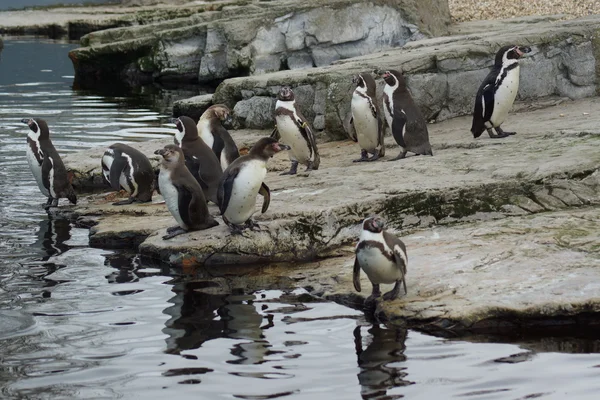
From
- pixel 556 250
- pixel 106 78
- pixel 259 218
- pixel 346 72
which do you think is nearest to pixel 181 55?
pixel 106 78

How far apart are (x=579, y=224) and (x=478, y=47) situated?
16.5 feet

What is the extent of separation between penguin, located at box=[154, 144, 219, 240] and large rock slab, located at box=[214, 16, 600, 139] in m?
3.82

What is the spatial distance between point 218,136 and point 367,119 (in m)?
1.50

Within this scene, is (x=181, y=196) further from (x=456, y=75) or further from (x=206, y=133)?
(x=456, y=75)

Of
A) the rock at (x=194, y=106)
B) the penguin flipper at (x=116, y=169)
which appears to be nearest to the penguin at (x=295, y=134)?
the penguin flipper at (x=116, y=169)

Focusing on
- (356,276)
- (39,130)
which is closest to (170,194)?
(356,276)

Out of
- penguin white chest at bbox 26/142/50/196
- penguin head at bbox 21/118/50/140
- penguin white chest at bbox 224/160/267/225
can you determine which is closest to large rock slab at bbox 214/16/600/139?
penguin head at bbox 21/118/50/140

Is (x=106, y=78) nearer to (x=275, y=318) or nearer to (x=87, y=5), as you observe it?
(x=87, y=5)

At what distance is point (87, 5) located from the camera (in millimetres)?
31375

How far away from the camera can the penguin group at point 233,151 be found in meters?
8.13

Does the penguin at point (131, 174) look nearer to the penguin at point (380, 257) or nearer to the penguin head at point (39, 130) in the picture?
the penguin head at point (39, 130)

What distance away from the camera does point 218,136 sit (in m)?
10.1

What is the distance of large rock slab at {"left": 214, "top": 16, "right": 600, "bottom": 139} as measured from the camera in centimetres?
1201

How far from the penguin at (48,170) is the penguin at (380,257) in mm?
4279
